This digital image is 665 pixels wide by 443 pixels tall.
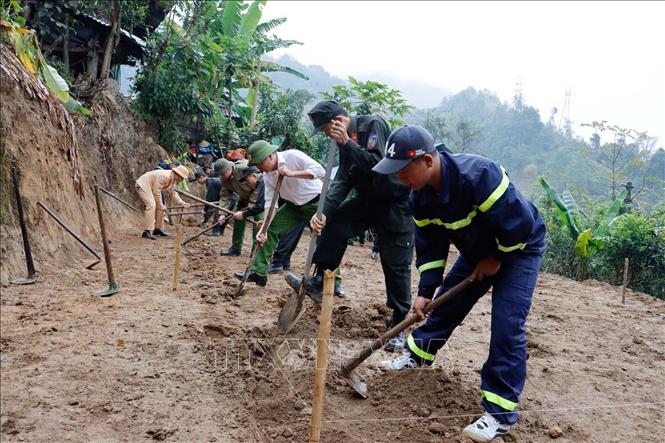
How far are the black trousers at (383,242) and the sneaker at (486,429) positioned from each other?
4.40ft

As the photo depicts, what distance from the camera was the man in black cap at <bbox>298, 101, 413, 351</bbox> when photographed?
12.3ft

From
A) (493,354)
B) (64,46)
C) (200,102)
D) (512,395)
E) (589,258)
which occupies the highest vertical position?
(64,46)

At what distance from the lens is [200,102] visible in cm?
1252

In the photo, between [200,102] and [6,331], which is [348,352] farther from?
[200,102]

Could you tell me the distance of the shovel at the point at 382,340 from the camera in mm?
3029

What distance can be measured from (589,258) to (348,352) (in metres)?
8.99

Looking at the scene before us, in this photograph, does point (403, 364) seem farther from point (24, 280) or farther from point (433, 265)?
point (24, 280)

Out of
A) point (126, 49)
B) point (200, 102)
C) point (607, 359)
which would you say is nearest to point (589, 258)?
point (607, 359)

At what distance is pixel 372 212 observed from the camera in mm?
4031

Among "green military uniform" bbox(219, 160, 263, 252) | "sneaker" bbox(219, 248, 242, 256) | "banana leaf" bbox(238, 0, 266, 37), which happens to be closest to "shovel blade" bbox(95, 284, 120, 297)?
"green military uniform" bbox(219, 160, 263, 252)

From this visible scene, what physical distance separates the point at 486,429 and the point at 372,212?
6.12 feet

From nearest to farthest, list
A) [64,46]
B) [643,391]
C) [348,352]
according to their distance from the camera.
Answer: [643,391]
[348,352]
[64,46]

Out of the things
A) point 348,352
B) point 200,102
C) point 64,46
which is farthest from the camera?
point 200,102

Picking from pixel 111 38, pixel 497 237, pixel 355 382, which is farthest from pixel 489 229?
pixel 111 38
